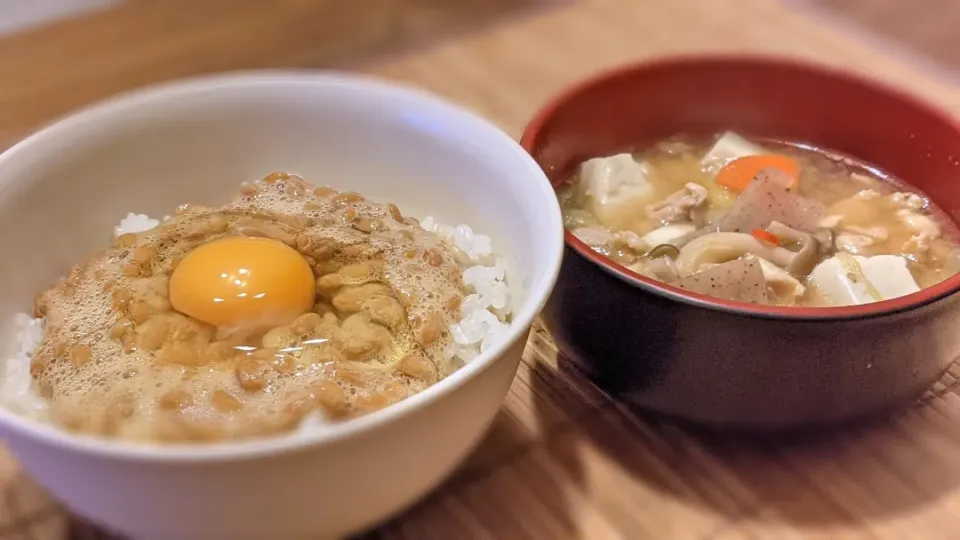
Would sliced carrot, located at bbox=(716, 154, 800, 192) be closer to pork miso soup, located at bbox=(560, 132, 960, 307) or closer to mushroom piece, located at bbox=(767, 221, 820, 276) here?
pork miso soup, located at bbox=(560, 132, 960, 307)

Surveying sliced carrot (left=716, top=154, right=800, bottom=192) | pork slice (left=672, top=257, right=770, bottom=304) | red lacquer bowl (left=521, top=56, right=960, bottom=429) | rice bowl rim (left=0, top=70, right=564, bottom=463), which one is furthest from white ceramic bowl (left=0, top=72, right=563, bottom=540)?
sliced carrot (left=716, top=154, right=800, bottom=192)

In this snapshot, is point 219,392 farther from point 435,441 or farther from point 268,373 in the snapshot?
point 435,441

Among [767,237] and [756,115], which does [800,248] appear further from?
[756,115]

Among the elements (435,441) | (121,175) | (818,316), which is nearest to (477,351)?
(435,441)

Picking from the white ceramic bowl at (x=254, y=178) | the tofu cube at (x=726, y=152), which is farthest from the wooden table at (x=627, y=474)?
the tofu cube at (x=726, y=152)

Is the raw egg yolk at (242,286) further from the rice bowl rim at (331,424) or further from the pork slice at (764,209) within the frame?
the pork slice at (764,209)
